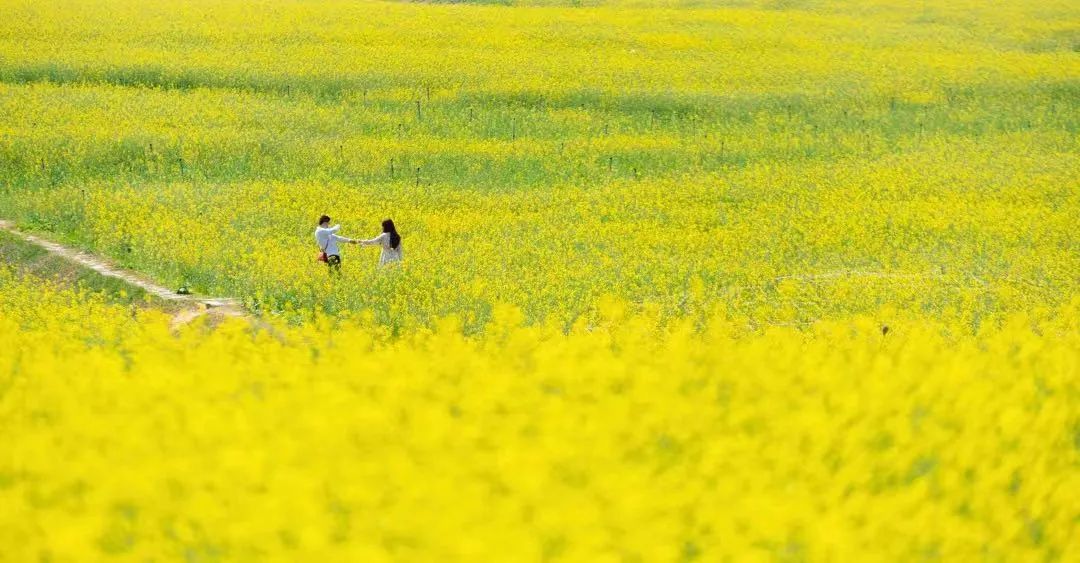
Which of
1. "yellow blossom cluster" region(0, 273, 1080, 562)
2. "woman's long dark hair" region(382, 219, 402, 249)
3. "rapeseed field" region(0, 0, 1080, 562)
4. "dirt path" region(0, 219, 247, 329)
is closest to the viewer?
"yellow blossom cluster" region(0, 273, 1080, 562)

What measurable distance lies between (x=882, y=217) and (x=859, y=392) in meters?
16.3

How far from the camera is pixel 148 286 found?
669 inches

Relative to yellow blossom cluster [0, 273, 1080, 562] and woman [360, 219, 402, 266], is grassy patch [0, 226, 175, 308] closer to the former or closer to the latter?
woman [360, 219, 402, 266]

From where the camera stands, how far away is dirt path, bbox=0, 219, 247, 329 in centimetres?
1492

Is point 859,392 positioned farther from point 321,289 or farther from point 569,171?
point 569,171

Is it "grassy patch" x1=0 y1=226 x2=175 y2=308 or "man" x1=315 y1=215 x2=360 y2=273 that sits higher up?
"man" x1=315 y1=215 x2=360 y2=273

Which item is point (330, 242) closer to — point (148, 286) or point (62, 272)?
point (148, 286)

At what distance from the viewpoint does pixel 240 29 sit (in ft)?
148

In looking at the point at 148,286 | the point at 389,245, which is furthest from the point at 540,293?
the point at 148,286

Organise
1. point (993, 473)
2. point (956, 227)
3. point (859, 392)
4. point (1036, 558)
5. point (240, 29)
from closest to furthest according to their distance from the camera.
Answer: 1. point (1036, 558)
2. point (993, 473)
3. point (859, 392)
4. point (956, 227)
5. point (240, 29)

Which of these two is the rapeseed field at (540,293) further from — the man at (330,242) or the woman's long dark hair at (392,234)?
the woman's long dark hair at (392,234)

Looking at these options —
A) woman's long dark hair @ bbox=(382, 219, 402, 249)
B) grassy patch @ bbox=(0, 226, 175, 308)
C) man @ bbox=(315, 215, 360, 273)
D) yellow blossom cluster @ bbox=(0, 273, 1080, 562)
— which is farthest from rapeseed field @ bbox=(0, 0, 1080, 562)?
woman's long dark hair @ bbox=(382, 219, 402, 249)

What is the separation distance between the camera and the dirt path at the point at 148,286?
1492 cm

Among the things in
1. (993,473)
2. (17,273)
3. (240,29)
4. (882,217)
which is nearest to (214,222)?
(17,273)
